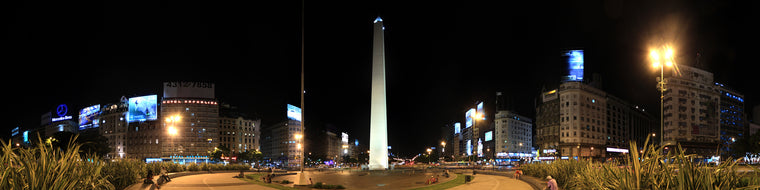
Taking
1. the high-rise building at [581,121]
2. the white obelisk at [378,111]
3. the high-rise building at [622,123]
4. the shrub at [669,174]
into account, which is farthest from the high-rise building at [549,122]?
the shrub at [669,174]

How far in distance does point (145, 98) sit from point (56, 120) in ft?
211

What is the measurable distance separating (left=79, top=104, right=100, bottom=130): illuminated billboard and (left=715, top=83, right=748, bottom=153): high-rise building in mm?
180356

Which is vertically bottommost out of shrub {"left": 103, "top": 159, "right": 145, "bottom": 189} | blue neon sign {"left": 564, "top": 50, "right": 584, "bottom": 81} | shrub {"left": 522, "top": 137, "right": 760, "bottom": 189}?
shrub {"left": 103, "top": 159, "right": 145, "bottom": 189}

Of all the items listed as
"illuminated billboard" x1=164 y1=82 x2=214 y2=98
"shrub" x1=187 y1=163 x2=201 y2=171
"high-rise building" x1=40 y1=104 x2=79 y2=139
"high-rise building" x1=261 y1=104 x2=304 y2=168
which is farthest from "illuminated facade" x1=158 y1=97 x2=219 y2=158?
"shrub" x1=187 y1=163 x2=201 y2=171

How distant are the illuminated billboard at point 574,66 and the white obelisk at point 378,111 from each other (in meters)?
85.1

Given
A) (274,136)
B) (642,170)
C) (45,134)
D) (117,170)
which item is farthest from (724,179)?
(45,134)

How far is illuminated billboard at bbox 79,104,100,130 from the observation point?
149625 mm

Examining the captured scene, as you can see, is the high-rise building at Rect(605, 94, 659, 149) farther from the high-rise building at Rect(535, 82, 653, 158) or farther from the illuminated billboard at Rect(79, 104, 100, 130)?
the illuminated billboard at Rect(79, 104, 100, 130)

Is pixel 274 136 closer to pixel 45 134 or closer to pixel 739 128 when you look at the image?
pixel 45 134

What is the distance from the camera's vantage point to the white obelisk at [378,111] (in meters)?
60.8

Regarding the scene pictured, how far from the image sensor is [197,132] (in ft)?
447

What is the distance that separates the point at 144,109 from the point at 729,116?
154743 millimetres

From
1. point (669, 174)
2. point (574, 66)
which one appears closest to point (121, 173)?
point (669, 174)

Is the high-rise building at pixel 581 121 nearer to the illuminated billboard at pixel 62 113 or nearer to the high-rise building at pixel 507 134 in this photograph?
the high-rise building at pixel 507 134
